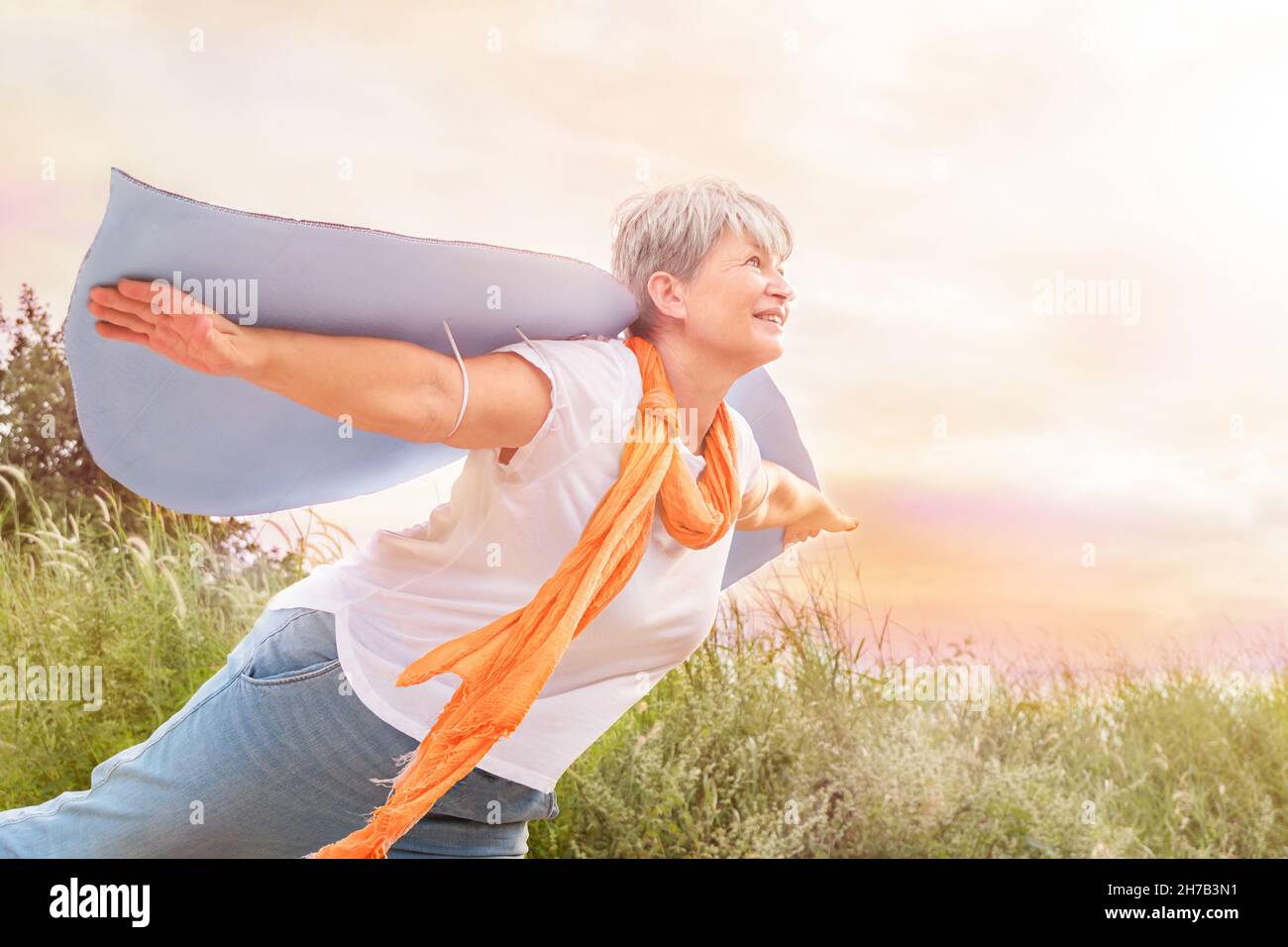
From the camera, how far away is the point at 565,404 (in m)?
1.59

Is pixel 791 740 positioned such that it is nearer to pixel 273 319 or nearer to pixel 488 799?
pixel 488 799

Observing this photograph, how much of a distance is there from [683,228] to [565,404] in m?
0.38

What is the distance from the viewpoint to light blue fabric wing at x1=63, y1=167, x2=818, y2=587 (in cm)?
139

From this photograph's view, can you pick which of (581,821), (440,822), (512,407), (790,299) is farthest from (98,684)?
(790,299)

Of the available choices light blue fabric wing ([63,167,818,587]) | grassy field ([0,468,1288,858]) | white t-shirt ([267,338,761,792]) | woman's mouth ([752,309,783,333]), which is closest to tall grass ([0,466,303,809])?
grassy field ([0,468,1288,858])

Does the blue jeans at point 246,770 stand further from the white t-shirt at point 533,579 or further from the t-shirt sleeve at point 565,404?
the t-shirt sleeve at point 565,404

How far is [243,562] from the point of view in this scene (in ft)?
10.7

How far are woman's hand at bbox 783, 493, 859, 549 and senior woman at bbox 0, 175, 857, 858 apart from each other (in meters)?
0.45

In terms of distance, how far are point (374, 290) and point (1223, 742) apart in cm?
267

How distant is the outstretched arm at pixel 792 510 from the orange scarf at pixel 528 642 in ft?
1.35

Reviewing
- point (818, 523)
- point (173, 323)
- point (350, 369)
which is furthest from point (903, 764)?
point (173, 323)

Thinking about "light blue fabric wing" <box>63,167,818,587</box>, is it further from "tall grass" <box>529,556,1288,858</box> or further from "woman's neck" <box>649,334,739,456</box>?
"tall grass" <box>529,556,1288,858</box>

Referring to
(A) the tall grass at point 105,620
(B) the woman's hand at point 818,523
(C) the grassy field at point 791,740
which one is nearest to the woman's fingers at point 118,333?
(B) the woman's hand at point 818,523

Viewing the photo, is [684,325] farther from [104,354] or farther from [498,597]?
[104,354]
